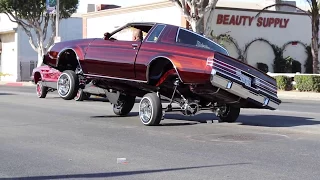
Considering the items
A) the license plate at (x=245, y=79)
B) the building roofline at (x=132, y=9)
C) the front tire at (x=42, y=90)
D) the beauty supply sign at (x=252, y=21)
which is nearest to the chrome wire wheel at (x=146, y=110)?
the license plate at (x=245, y=79)

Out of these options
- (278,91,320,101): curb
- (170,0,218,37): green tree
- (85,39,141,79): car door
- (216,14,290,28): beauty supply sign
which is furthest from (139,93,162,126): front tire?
(216,14,290,28): beauty supply sign

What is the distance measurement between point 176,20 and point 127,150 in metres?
29.2

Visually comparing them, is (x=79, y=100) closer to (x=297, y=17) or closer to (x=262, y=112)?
(x=262, y=112)

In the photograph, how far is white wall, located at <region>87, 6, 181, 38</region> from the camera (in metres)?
38.8

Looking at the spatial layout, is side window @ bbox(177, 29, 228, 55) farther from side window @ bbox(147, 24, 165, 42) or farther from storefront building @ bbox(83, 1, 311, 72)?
storefront building @ bbox(83, 1, 311, 72)

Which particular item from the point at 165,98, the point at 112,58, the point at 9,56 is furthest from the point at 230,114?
the point at 9,56

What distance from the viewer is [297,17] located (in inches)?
1608

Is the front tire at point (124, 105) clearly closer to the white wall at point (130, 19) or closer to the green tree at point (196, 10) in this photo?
the green tree at point (196, 10)

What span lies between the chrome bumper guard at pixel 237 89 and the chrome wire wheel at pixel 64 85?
396cm

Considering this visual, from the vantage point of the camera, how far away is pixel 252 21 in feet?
129

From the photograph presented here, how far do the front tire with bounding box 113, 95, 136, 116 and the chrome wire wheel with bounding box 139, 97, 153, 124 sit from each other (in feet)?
6.47

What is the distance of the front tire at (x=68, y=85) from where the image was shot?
44.2 ft

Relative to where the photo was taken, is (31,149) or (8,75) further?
(8,75)

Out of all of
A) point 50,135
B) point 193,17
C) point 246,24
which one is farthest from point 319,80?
point 50,135
